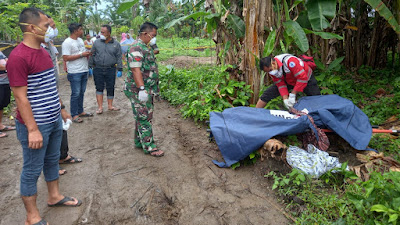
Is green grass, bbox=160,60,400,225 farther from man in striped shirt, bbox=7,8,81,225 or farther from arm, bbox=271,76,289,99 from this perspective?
man in striped shirt, bbox=7,8,81,225

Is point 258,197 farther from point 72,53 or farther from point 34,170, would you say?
point 72,53

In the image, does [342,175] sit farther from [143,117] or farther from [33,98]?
[33,98]

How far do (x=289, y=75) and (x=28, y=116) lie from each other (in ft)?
11.2

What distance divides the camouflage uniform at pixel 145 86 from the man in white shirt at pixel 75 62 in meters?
1.80

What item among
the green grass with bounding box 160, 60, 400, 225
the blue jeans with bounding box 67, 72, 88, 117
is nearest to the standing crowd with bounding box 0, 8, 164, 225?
the blue jeans with bounding box 67, 72, 88, 117

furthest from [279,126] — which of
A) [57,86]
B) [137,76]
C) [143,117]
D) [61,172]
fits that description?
[57,86]

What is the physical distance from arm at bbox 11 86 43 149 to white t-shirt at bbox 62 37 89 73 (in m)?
3.17

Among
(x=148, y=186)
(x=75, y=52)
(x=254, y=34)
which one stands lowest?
(x=148, y=186)

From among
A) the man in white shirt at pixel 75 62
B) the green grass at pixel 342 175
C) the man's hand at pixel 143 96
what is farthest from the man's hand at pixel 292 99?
the man in white shirt at pixel 75 62

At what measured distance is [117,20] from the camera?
28.2 meters

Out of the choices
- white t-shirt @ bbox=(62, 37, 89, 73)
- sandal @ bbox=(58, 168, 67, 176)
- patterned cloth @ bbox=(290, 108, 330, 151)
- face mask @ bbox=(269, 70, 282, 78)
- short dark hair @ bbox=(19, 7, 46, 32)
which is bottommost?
sandal @ bbox=(58, 168, 67, 176)

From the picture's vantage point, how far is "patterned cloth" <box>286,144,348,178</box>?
3.06 metres

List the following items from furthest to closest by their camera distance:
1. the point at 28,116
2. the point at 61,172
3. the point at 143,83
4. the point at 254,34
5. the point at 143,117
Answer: the point at 254,34
the point at 143,117
the point at 143,83
the point at 61,172
the point at 28,116

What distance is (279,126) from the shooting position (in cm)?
346
